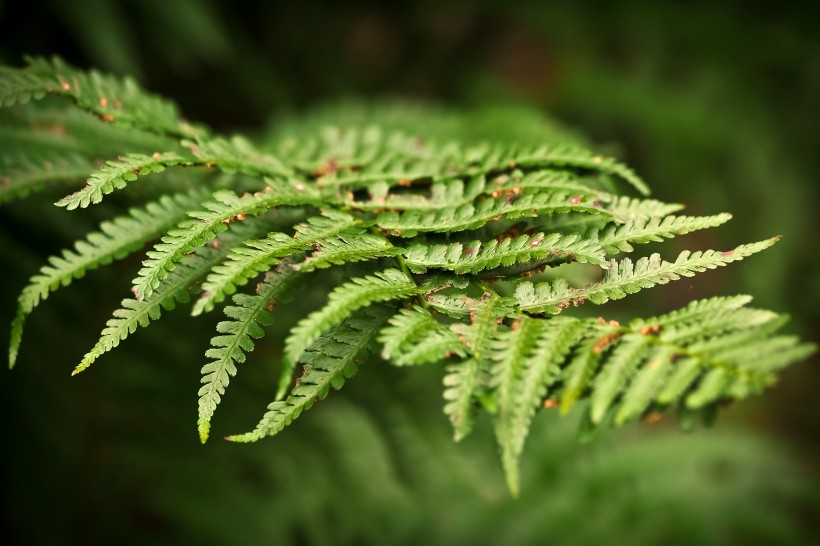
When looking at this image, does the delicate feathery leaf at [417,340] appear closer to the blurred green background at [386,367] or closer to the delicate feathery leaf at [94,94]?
the delicate feathery leaf at [94,94]

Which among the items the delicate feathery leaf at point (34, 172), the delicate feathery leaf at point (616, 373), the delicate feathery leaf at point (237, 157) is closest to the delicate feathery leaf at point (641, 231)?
the delicate feathery leaf at point (616, 373)

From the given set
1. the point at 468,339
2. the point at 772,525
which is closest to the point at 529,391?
the point at 468,339

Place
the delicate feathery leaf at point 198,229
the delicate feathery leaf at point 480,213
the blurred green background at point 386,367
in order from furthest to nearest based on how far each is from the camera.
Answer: the blurred green background at point 386,367 → the delicate feathery leaf at point 480,213 → the delicate feathery leaf at point 198,229

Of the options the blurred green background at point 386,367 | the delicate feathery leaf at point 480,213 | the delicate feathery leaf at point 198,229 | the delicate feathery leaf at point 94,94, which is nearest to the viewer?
the delicate feathery leaf at point 198,229

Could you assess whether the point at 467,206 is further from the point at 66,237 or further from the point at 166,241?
the point at 66,237

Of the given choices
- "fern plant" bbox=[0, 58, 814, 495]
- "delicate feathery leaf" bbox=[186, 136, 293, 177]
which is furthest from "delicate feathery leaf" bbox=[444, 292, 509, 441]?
"delicate feathery leaf" bbox=[186, 136, 293, 177]

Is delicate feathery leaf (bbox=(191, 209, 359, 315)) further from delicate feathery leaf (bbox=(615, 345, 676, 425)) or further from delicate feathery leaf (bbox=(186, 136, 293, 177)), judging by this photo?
delicate feathery leaf (bbox=(615, 345, 676, 425))
